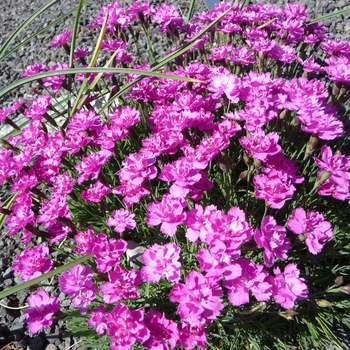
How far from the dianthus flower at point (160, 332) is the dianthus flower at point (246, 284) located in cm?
22

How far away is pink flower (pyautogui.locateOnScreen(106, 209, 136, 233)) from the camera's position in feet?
5.10

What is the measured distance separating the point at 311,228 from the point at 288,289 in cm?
26

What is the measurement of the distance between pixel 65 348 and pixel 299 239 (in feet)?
4.26

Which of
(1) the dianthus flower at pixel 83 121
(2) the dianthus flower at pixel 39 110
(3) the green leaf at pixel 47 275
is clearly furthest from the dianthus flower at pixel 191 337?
(2) the dianthus flower at pixel 39 110

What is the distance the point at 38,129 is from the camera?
5.97ft

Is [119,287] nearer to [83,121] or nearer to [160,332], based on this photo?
[160,332]

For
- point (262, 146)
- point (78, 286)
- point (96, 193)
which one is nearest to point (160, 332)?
point (78, 286)

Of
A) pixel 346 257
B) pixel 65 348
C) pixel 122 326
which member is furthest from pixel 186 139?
pixel 65 348

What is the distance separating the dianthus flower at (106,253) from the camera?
1.39 meters

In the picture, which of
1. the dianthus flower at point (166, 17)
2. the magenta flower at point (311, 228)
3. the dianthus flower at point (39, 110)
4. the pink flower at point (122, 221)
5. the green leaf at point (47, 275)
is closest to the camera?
the green leaf at point (47, 275)

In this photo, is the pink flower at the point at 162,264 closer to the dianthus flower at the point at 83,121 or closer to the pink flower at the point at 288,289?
the pink flower at the point at 288,289

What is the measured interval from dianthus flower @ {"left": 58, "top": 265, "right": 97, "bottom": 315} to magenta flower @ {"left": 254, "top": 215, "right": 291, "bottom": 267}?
61 cm

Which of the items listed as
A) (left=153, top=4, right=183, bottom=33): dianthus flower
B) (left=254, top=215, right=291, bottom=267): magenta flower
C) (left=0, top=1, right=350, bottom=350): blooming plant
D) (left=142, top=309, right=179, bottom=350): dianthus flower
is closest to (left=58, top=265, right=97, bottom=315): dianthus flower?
(left=0, top=1, right=350, bottom=350): blooming plant

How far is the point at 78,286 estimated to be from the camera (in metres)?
1.35
